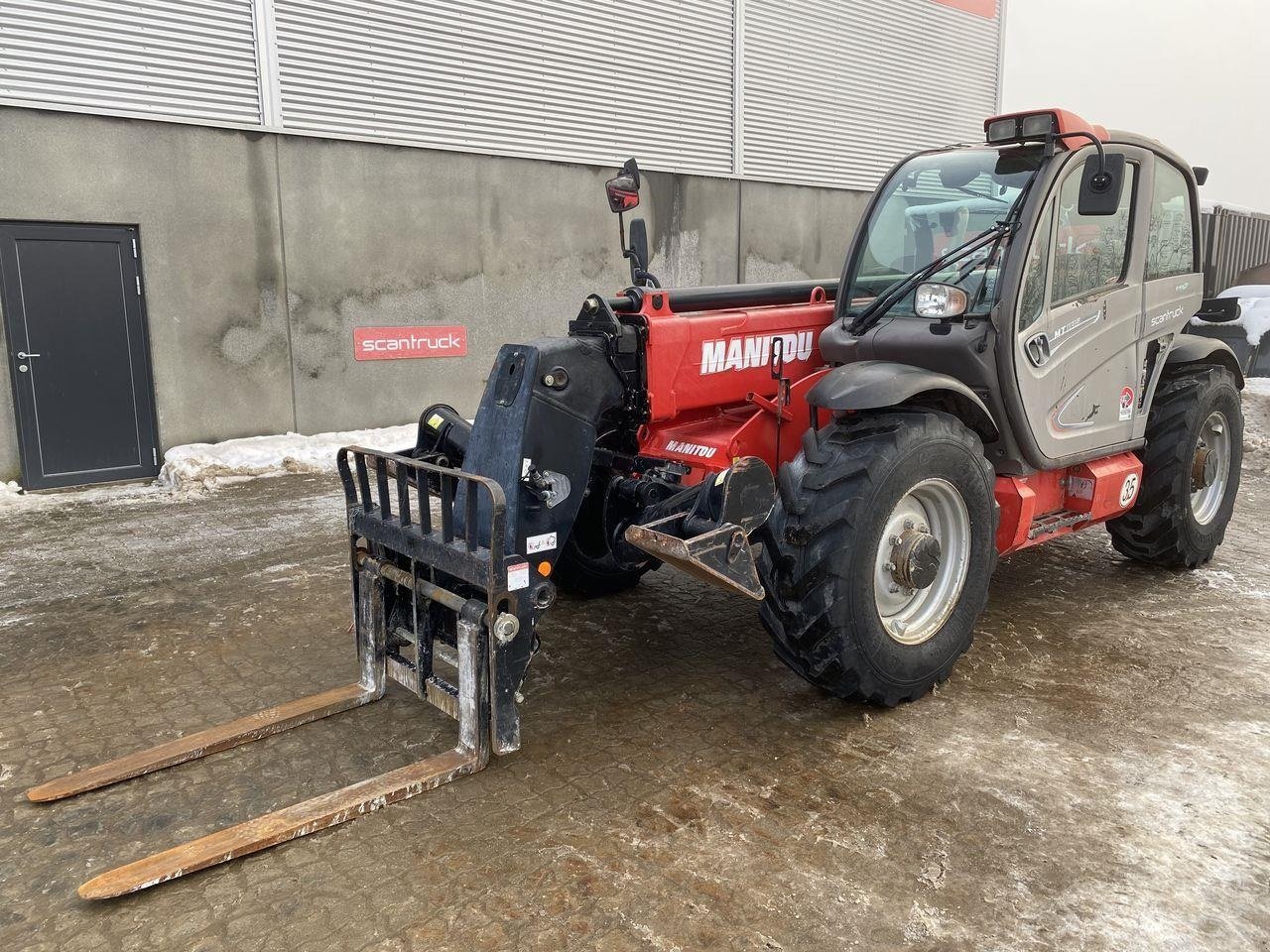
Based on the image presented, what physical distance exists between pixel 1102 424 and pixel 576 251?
27.1 ft

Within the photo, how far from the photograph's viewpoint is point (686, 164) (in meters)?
13.1

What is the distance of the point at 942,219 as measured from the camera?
4.58 m

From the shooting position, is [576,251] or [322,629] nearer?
[322,629]

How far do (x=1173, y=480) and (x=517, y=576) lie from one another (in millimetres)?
4061

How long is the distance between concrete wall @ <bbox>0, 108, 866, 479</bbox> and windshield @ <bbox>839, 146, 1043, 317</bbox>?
696cm

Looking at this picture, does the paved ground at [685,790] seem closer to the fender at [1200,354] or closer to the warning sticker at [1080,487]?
the warning sticker at [1080,487]

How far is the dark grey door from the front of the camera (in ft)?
27.5

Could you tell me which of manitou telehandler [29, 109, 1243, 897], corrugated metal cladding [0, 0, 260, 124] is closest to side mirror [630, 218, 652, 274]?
manitou telehandler [29, 109, 1243, 897]

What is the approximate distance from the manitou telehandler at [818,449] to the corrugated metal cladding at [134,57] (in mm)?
6519

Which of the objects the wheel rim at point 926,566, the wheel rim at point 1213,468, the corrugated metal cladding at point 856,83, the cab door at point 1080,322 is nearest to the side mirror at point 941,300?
the cab door at point 1080,322

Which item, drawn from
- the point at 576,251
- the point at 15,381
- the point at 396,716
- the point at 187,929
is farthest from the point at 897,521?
the point at 576,251

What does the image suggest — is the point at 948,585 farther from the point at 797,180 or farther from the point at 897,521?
the point at 797,180

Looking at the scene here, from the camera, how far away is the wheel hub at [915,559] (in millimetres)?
3799

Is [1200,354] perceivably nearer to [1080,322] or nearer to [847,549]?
[1080,322]
